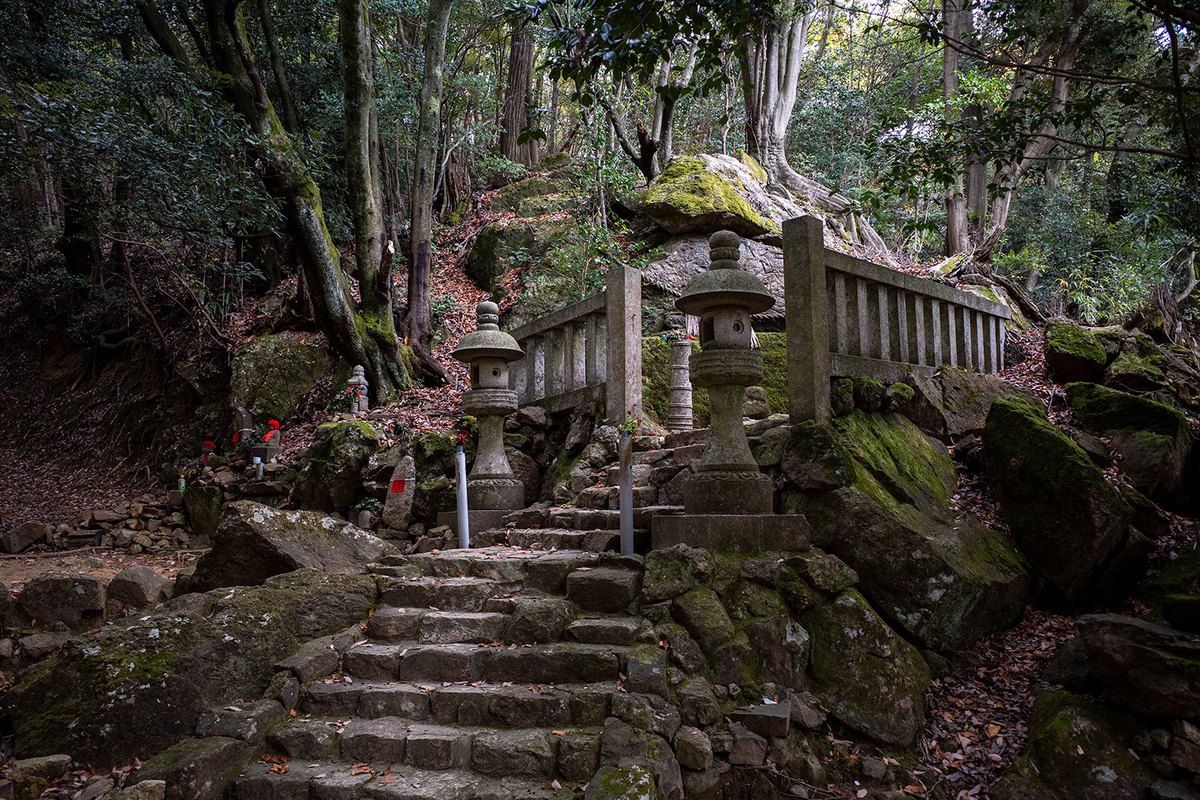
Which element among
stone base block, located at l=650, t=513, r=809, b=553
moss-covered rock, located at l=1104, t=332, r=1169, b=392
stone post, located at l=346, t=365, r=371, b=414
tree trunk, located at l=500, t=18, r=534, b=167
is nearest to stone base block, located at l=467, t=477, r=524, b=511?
stone base block, located at l=650, t=513, r=809, b=553

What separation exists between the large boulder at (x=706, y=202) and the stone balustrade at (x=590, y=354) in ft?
15.3

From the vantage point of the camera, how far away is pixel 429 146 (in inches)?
457

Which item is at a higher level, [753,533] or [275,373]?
[275,373]

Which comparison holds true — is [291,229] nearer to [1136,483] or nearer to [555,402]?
[555,402]

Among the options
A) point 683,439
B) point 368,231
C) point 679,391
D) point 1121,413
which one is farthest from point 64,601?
point 1121,413

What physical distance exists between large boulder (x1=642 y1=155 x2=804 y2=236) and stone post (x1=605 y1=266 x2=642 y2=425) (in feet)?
16.8

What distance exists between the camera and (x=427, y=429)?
8961 millimetres

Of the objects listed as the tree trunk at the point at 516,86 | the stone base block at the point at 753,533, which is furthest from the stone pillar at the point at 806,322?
the tree trunk at the point at 516,86

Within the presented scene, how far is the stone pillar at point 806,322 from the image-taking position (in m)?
5.60

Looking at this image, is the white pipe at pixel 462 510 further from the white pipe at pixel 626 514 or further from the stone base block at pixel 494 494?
the white pipe at pixel 626 514

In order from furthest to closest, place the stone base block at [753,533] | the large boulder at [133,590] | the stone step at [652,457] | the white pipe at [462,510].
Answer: the stone step at [652,457], the white pipe at [462,510], the large boulder at [133,590], the stone base block at [753,533]

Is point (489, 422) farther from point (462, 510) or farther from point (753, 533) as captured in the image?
point (753, 533)

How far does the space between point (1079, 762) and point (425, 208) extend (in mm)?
11302

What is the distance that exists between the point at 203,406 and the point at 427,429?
22.5ft
